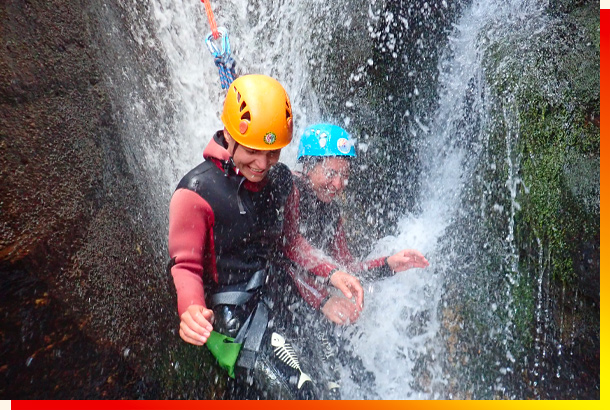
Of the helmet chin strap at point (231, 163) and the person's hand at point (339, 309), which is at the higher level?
the helmet chin strap at point (231, 163)

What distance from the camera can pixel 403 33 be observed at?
510 cm

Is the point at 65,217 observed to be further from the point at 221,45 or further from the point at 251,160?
the point at 221,45

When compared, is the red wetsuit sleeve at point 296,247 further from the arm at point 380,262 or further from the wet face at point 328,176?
Answer: the arm at point 380,262

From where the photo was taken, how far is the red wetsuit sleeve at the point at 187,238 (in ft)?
7.41

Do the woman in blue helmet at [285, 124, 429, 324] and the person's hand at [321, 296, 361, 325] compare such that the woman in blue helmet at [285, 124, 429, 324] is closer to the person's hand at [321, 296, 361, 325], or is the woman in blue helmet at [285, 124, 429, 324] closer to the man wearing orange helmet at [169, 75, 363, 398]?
the person's hand at [321, 296, 361, 325]

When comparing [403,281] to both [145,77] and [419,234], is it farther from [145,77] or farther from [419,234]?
[145,77]

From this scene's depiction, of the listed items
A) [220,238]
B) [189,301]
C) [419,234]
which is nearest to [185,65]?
[220,238]

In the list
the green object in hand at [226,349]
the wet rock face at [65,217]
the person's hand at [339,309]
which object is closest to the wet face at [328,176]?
the person's hand at [339,309]

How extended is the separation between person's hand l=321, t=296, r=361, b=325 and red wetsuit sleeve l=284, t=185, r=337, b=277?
0.34 metres

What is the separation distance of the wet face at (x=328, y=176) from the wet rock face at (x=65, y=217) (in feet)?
4.46

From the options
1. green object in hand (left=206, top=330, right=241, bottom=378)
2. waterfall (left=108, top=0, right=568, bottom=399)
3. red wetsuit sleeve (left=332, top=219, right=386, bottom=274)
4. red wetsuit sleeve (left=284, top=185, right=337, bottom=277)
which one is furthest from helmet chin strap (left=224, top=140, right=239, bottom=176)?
waterfall (left=108, top=0, right=568, bottom=399)

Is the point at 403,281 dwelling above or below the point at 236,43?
below

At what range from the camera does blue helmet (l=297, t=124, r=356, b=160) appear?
3.13 m

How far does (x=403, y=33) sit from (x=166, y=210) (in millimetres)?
3498
